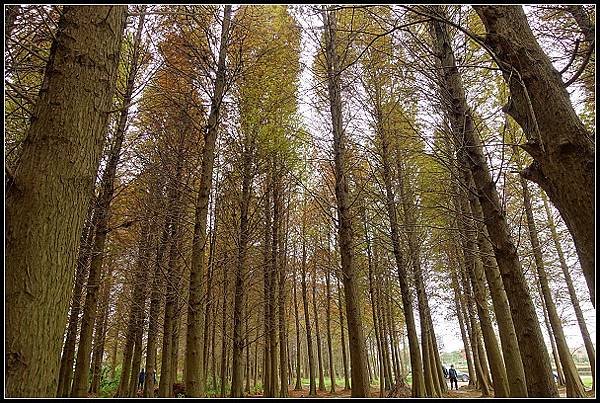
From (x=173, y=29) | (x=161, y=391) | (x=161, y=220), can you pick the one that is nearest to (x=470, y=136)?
(x=173, y=29)

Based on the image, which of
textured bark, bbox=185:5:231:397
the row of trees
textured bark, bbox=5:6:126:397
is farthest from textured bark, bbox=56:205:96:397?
textured bark, bbox=5:6:126:397

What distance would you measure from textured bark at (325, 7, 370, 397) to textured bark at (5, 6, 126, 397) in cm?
390

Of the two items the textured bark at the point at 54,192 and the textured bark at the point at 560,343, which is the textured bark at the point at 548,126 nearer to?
the textured bark at the point at 54,192

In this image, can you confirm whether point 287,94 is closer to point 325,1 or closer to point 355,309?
point 355,309

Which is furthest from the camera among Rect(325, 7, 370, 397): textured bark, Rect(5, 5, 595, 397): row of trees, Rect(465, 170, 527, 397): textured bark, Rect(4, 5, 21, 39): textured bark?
Rect(325, 7, 370, 397): textured bark

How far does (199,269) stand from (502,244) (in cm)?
368

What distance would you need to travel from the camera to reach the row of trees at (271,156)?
5.52ft

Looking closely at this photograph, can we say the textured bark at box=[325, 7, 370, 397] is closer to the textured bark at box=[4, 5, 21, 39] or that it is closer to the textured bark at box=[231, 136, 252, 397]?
the textured bark at box=[231, 136, 252, 397]

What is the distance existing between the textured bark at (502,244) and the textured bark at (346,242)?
1617 millimetres

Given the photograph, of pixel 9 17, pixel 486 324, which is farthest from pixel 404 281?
pixel 9 17

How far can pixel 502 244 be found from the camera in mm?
3504

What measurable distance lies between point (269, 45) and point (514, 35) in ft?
18.5

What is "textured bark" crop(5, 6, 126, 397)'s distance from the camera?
1.44m

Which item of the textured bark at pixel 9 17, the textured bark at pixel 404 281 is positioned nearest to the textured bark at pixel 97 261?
the textured bark at pixel 9 17
